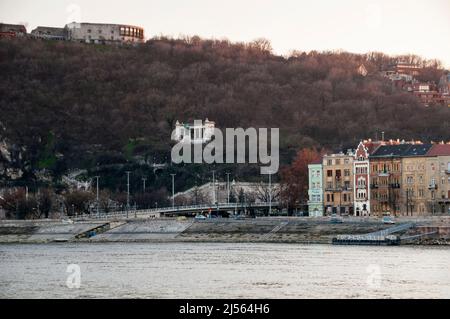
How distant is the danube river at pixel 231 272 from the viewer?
6738 cm

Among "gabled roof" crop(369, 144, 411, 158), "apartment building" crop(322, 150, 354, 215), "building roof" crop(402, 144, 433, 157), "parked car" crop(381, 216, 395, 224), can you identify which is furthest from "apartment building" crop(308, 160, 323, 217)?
"parked car" crop(381, 216, 395, 224)

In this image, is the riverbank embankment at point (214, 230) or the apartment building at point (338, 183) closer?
the riverbank embankment at point (214, 230)

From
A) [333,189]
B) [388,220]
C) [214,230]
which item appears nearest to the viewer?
[388,220]

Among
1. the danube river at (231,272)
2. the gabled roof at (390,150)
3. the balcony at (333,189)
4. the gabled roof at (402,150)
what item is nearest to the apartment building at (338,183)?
the balcony at (333,189)

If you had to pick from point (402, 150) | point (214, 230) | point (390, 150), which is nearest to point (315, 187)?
point (390, 150)

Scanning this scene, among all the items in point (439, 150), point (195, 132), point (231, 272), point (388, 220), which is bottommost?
point (231, 272)

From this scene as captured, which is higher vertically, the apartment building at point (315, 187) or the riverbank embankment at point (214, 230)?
the apartment building at point (315, 187)

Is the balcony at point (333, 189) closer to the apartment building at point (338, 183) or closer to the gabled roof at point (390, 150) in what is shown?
the apartment building at point (338, 183)

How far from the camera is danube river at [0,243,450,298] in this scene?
221 ft

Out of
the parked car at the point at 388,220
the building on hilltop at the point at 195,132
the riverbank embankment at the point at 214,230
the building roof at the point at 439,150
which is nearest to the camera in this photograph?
the riverbank embankment at the point at 214,230

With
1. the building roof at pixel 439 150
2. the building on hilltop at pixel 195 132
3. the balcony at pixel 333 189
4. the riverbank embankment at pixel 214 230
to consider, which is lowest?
the riverbank embankment at pixel 214 230

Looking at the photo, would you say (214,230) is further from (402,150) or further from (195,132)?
(195,132)

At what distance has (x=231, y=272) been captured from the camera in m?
77.9
